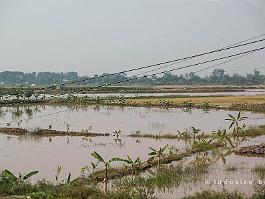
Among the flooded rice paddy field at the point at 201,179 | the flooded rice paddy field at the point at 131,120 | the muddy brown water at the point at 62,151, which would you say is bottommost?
the muddy brown water at the point at 62,151

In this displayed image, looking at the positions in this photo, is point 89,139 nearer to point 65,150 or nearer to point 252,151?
point 65,150

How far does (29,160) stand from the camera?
538 inches

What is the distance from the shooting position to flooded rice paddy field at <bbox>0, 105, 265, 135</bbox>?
21547 millimetres

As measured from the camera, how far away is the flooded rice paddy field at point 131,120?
848 inches

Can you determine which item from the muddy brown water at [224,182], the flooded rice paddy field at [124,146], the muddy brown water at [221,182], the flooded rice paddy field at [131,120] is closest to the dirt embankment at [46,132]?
the flooded rice paddy field at [124,146]

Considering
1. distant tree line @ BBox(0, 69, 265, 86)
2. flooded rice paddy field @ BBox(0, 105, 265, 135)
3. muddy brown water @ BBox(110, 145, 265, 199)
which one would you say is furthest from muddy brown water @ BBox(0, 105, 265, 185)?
distant tree line @ BBox(0, 69, 265, 86)

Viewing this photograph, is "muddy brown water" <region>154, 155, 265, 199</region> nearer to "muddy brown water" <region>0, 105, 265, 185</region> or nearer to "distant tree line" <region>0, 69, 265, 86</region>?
"muddy brown water" <region>0, 105, 265, 185</region>

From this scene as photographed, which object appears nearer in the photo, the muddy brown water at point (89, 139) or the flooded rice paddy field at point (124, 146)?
the flooded rice paddy field at point (124, 146)

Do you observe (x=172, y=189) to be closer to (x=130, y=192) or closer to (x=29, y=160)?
(x=130, y=192)

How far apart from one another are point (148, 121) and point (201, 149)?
9335mm

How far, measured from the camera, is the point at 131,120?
25.0m

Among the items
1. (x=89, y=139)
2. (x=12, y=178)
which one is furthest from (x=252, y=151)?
(x=12, y=178)

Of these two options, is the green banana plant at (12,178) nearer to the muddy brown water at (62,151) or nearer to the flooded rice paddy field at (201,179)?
the muddy brown water at (62,151)

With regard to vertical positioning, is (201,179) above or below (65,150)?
above
